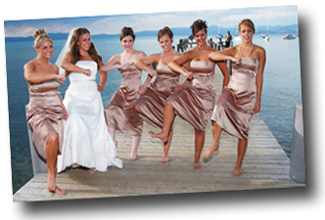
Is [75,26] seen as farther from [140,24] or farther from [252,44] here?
[252,44]

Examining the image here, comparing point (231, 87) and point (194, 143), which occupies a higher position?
point (231, 87)

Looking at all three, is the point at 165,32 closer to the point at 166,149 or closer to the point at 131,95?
the point at 131,95

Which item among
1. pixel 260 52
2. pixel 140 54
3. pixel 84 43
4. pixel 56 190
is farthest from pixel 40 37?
pixel 260 52

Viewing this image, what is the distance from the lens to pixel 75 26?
11.8 feet

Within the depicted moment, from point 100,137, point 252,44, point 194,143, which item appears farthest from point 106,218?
point 252,44

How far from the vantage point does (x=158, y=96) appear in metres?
3.68

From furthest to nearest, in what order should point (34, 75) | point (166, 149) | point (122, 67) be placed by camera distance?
point (166, 149) < point (122, 67) < point (34, 75)

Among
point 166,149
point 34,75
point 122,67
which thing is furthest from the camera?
point 166,149

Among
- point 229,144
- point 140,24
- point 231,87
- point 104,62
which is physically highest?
point 140,24

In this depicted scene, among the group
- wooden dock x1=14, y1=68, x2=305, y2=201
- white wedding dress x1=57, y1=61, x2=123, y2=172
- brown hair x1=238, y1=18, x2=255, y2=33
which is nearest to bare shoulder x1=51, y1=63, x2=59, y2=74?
white wedding dress x1=57, y1=61, x2=123, y2=172

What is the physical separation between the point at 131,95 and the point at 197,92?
0.61 metres

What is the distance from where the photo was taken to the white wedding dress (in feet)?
11.8

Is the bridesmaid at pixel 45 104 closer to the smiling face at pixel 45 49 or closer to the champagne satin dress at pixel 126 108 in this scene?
the smiling face at pixel 45 49

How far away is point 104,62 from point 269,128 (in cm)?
167
